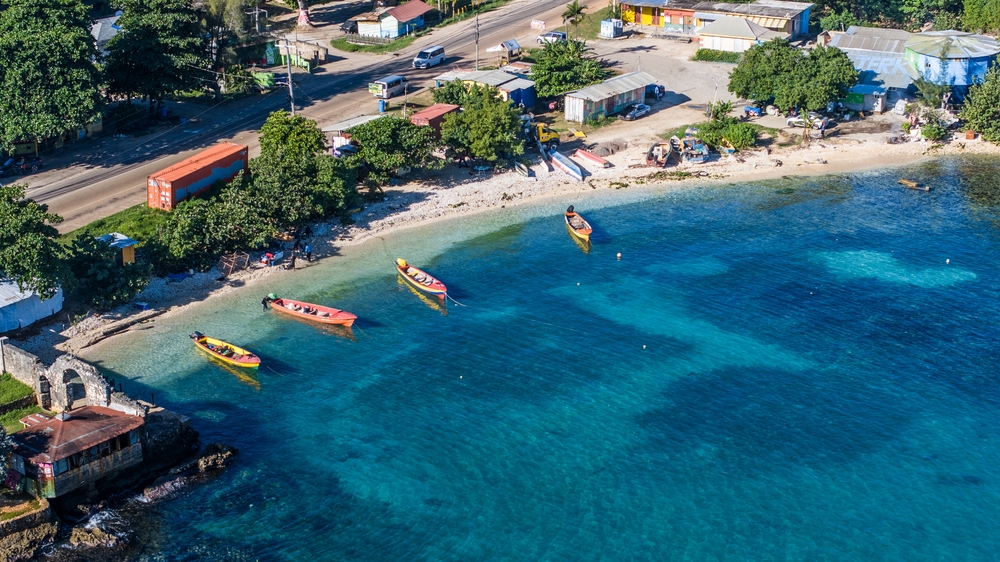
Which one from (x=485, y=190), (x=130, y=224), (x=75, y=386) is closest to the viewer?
(x=75, y=386)

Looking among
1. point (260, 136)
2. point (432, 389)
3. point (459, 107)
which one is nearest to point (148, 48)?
point (260, 136)

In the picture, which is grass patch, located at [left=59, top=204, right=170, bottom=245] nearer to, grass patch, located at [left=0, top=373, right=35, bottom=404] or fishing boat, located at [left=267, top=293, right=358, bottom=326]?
fishing boat, located at [left=267, top=293, right=358, bottom=326]

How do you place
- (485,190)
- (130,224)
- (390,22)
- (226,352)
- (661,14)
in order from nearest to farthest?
(226,352) < (130,224) < (485,190) < (390,22) < (661,14)

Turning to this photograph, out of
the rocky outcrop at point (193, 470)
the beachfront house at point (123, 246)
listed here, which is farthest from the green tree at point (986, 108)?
the rocky outcrop at point (193, 470)

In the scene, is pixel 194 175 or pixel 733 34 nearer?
pixel 194 175

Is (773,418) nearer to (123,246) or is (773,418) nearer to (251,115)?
(123,246)

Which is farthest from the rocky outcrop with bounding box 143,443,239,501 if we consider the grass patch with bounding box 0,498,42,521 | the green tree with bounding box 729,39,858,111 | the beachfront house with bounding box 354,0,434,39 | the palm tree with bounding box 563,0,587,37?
the palm tree with bounding box 563,0,587,37

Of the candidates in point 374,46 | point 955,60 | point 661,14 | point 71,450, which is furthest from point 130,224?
point 955,60

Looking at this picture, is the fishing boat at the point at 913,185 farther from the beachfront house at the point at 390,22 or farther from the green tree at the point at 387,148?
the beachfront house at the point at 390,22
